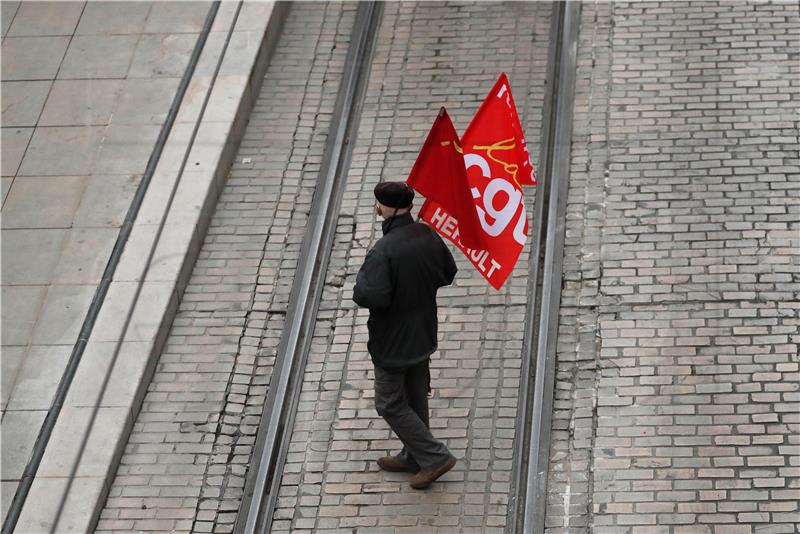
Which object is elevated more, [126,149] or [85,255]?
[126,149]

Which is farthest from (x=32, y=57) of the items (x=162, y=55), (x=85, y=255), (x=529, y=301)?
(x=529, y=301)

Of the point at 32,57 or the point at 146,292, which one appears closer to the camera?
the point at 146,292

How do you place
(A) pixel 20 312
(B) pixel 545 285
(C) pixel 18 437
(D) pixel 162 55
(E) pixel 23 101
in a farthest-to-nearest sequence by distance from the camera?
1. (D) pixel 162 55
2. (E) pixel 23 101
3. (A) pixel 20 312
4. (B) pixel 545 285
5. (C) pixel 18 437

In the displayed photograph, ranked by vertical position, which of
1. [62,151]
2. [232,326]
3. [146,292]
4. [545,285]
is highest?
[62,151]

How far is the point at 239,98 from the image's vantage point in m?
11.6

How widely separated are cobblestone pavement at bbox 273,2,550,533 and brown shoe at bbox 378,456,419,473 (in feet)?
0.17

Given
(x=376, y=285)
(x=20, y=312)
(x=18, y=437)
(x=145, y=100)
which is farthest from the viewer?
(x=145, y=100)

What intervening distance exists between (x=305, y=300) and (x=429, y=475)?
1.92 m

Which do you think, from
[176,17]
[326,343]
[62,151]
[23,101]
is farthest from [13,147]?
[326,343]

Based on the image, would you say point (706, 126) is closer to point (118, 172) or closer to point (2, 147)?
point (118, 172)

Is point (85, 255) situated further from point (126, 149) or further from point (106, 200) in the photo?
point (126, 149)

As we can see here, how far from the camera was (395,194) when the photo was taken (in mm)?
8180

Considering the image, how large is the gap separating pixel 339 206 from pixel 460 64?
2.08m

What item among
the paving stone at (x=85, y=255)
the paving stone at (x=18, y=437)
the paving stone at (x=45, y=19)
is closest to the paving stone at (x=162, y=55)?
the paving stone at (x=45, y=19)
